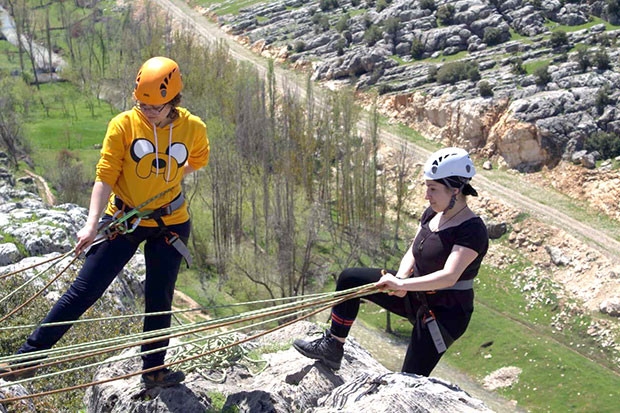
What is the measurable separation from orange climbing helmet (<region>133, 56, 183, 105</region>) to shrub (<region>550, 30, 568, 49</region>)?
1931 inches

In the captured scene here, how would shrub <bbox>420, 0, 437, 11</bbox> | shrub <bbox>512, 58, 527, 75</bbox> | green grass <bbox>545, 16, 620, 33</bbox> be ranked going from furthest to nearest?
shrub <bbox>420, 0, 437, 11</bbox> → green grass <bbox>545, 16, 620, 33</bbox> → shrub <bbox>512, 58, 527, 75</bbox>

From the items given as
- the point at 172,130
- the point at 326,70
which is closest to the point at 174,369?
the point at 172,130

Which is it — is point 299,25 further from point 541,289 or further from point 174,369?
point 174,369

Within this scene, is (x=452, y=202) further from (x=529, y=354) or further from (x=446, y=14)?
(x=446, y=14)

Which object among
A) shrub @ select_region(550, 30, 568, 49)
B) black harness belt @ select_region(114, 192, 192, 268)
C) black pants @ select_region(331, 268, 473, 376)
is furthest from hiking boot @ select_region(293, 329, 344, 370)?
shrub @ select_region(550, 30, 568, 49)

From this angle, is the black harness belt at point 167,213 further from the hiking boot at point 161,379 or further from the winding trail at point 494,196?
the winding trail at point 494,196

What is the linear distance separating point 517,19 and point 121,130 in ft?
176

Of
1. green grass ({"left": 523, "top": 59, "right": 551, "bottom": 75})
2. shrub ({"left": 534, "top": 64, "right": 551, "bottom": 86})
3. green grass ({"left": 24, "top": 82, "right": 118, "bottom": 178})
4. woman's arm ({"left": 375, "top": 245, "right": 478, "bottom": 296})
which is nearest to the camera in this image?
woman's arm ({"left": 375, "top": 245, "right": 478, "bottom": 296})

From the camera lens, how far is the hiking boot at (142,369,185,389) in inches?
224

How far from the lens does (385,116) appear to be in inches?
1986

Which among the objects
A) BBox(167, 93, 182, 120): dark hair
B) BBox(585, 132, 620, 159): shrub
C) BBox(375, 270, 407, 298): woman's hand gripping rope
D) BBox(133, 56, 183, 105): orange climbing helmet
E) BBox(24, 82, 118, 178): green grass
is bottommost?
BBox(24, 82, 118, 178): green grass

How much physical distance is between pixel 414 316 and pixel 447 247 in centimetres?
63

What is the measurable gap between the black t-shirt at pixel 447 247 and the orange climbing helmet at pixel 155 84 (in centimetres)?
212

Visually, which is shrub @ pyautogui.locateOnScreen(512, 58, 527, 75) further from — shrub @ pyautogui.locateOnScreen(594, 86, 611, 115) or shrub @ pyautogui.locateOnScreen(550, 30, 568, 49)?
shrub @ pyautogui.locateOnScreen(594, 86, 611, 115)
